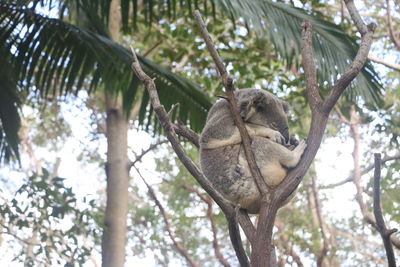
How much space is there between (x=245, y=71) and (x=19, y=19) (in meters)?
2.78

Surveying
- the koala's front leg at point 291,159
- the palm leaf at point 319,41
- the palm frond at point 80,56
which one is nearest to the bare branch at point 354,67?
the koala's front leg at point 291,159

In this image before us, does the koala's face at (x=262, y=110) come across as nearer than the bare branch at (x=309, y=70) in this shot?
No

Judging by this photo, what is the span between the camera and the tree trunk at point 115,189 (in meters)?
5.91

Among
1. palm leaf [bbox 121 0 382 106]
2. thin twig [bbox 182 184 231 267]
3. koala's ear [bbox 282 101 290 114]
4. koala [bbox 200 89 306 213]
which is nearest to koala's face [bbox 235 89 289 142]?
koala [bbox 200 89 306 213]

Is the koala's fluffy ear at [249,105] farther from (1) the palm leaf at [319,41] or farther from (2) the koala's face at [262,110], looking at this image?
(1) the palm leaf at [319,41]

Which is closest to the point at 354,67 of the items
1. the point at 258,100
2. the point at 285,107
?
the point at 258,100

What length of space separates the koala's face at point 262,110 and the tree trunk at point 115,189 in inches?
96.3

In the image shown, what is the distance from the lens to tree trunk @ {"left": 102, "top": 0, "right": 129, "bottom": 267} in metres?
5.91

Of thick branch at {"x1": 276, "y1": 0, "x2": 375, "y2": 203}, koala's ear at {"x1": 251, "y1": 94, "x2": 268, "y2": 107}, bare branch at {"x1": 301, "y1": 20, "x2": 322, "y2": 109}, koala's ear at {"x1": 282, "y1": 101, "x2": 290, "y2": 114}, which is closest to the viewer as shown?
thick branch at {"x1": 276, "y1": 0, "x2": 375, "y2": 203}

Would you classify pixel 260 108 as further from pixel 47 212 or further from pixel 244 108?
pixel 47 212

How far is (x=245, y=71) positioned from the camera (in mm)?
6641

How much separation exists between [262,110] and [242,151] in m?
0.41

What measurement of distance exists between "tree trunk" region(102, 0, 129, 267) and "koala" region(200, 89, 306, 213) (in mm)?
2477

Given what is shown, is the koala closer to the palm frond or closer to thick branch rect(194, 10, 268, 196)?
thick branch rect(194, 10, 268, 196)
